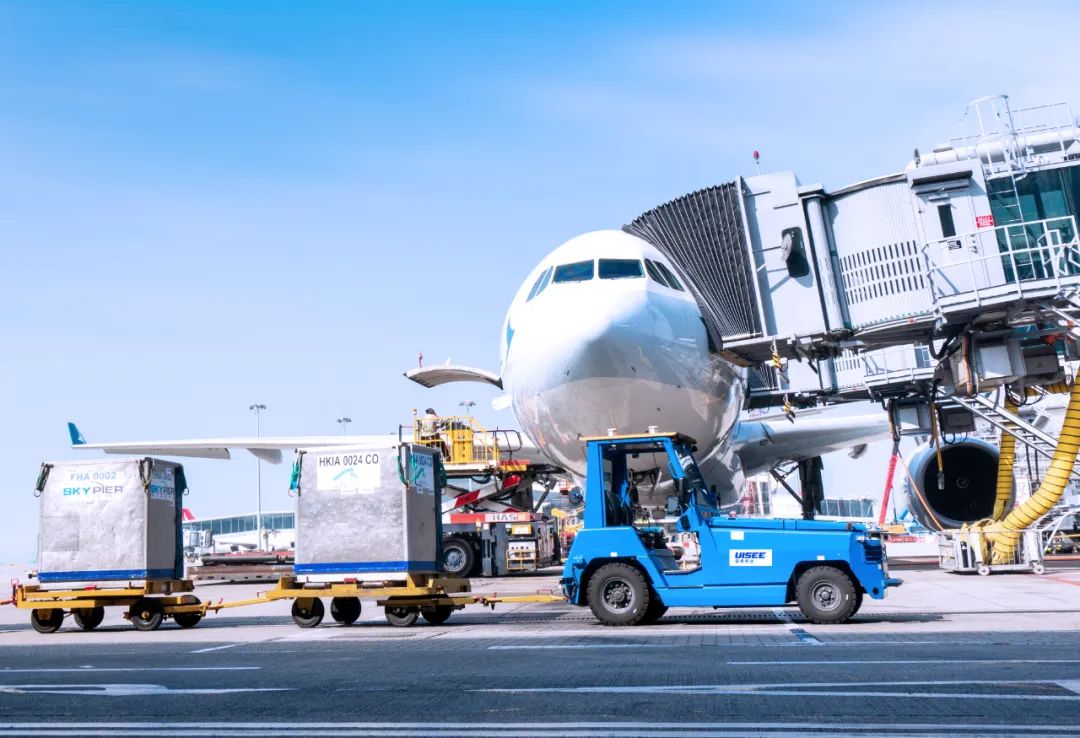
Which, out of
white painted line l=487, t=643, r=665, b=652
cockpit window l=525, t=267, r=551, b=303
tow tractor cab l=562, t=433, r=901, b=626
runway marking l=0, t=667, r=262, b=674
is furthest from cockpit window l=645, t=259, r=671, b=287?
runway marking l=0, t=667, r=262, b=674

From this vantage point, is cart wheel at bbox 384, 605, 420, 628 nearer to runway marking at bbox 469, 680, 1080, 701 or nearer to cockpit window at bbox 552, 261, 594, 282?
cockpit window at bbox 552, 261, 594, 282

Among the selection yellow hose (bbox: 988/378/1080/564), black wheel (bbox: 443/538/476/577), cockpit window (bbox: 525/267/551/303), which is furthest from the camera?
black wheel (bbox: 443/538/476/577)

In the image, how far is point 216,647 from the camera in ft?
34.1

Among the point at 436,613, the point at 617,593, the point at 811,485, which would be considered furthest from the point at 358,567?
the point at 811,485

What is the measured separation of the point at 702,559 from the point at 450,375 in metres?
11.1

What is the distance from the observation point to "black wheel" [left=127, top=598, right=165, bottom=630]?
14.1 metres

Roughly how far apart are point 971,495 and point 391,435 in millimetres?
14131

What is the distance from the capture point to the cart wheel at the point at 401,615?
44.1 ft

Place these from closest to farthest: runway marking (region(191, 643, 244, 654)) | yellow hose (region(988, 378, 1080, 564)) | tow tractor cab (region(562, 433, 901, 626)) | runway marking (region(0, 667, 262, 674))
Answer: runway marking (region(0, 667, 262, 674)) → runway marking (region(191, 643, 244, 654)) → tow tractor cab (region(562, 433, 901, 626)) → yellow hose (region(988, 378, 1080, 564))

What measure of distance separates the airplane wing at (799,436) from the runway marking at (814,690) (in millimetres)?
15641

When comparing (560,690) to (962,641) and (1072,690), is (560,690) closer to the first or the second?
(1072,690)

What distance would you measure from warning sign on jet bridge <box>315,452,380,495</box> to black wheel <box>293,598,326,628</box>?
1.44 metres

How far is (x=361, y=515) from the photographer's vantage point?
44.8 feet

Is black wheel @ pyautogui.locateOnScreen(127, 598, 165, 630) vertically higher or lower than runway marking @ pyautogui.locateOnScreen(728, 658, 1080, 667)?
higher
